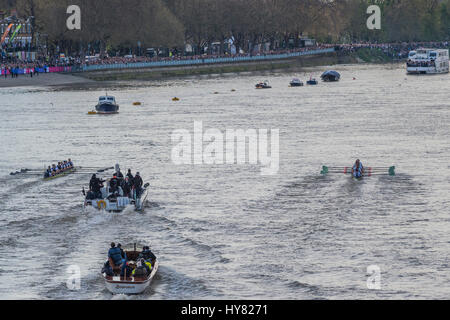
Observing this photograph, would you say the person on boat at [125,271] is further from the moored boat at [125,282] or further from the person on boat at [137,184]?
the person on boat at [137,184]

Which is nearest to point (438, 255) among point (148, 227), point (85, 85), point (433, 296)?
point (433, 296)

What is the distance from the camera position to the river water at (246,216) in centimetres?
4072

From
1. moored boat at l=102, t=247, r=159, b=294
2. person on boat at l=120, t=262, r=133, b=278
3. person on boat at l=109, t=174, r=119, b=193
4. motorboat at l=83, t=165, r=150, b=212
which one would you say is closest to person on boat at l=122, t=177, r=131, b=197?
motorboat at l=83, t=165, r=150, b=212

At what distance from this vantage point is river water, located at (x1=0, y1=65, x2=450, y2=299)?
40.7m

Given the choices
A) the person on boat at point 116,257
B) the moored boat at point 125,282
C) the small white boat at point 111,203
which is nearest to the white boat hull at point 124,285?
the moored boat at point 125,282

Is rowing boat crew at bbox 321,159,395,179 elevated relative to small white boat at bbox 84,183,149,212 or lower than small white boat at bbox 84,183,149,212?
elevated

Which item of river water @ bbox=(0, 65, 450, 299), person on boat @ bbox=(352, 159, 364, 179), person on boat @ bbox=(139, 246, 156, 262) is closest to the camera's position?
person on boat @ bbox=(139, 246, 156, 262)

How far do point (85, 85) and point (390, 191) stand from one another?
4382 inches

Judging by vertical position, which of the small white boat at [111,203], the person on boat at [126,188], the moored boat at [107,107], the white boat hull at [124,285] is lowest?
the white boat hull at [124,285]

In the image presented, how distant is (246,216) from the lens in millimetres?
52750

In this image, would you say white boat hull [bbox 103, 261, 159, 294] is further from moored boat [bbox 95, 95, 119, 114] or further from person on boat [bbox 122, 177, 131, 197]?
moored boat [bbox 95, 95, 119, 114]

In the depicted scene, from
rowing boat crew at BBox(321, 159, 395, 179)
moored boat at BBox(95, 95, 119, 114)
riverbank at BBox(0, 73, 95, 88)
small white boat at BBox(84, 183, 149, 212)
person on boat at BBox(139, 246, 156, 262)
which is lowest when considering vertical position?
person on boat at BBox(139, 246, 156, 262)
